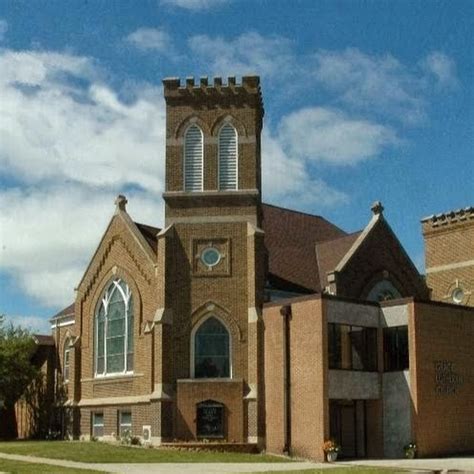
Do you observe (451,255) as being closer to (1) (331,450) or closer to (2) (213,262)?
(2) (213,262)

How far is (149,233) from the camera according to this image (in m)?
45.3

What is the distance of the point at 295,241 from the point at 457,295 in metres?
10.4

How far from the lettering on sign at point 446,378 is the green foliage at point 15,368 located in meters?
22.3

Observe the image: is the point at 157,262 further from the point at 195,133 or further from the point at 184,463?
the point at 184,463

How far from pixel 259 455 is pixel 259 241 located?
29.5 feet

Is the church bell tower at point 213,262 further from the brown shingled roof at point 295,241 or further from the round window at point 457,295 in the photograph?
the round window at point 457,295

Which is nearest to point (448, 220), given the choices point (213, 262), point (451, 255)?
point (451, 255)

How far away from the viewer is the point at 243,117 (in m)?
41.5

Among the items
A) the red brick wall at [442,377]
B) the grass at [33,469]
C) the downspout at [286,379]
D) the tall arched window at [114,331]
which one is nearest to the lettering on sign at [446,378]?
the red brick wall at [442,377]

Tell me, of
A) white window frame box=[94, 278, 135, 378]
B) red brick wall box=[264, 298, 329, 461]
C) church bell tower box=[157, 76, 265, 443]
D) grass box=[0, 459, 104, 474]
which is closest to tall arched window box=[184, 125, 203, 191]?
church bell tower box=[157, 76, 265, 443]

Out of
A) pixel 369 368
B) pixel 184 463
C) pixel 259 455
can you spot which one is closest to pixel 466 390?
pixel 369 368

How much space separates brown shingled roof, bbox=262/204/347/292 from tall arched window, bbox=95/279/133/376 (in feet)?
22.6

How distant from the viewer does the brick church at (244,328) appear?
36.3m

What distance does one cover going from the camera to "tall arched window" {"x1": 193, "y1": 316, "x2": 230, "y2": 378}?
39125 mm
